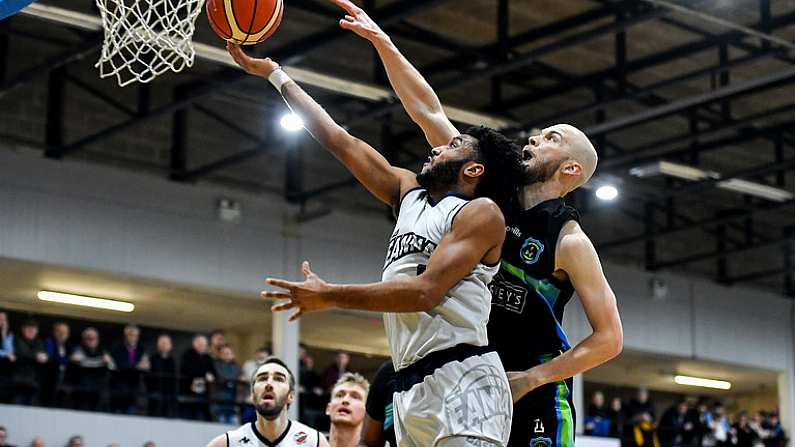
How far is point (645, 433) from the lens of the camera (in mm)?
24406

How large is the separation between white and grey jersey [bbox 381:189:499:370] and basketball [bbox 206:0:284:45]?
5.09ft

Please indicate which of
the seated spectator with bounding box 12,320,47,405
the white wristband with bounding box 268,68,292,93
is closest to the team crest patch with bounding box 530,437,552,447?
the white wristband with bounding box 268,68,292,93

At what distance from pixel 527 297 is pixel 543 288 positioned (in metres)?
0.08

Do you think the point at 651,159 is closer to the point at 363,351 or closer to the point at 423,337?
the point at 363,351

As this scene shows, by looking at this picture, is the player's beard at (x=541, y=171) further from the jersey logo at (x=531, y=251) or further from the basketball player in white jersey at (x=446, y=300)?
the basketball player in white jersey at (x=446, y=300)

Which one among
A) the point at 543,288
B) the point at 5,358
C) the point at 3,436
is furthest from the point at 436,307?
the point at 5,358

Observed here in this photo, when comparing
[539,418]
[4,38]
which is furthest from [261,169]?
[539,418]

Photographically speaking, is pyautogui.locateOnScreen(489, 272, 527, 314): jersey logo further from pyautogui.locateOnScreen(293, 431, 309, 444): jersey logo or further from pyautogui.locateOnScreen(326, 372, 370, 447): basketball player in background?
pyautogui.locateOnScreen(293, 431, 309, 444): jersey logo

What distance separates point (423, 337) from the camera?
191 inches

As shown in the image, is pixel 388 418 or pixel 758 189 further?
pixel 758 189

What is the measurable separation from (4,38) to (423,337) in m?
16.0

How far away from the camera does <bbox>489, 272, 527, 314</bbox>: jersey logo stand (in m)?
5.48

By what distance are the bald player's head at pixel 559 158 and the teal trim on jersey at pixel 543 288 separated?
1.29 ft

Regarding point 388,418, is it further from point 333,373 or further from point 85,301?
point 85,301
